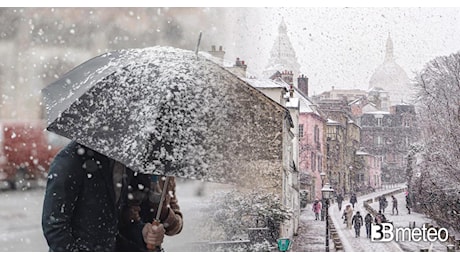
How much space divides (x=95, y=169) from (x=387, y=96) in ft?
7.45

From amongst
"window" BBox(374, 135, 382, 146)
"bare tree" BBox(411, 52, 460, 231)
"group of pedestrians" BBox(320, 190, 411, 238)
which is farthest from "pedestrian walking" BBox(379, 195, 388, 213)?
"window" BBox(374, 135, 382, 146)

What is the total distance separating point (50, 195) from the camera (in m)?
1.79

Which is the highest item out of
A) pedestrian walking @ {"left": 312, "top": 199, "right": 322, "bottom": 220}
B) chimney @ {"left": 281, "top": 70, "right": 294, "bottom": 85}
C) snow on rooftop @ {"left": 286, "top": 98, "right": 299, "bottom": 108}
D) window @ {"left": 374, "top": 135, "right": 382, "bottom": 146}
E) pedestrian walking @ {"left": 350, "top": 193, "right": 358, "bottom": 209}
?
chimney @ {"left": 281, "top": 70, "right": 294, "bottom": 85}

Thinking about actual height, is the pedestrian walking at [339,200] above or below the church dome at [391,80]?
below

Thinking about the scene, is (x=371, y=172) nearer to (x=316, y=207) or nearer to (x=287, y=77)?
(x=316, y=207)

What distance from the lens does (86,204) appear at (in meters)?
1.91

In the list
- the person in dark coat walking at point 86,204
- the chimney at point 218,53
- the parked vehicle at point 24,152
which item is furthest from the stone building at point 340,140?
the person in dark coat walking at point 86,204

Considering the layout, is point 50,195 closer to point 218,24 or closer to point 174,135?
point 174,135

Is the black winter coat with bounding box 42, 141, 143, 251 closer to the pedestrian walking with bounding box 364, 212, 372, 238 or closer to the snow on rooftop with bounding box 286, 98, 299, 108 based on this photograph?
the snow on rooftop with bounding box 286, 98, 299, 108

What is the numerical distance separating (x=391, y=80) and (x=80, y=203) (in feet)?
7.61

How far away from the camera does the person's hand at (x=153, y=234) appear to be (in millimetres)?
1951

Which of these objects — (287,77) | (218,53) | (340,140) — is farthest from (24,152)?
(340,140)

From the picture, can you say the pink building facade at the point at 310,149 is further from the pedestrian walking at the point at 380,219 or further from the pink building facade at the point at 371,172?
the pedestrian walking at the point at 380,219

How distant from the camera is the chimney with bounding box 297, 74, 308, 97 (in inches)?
146
